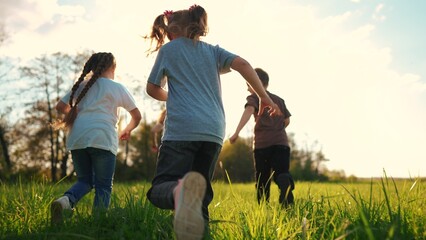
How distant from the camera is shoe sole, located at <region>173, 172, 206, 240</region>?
2.14 metres

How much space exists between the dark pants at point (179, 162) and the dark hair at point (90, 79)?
1838 millimetres

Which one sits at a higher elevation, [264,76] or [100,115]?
[264,76]

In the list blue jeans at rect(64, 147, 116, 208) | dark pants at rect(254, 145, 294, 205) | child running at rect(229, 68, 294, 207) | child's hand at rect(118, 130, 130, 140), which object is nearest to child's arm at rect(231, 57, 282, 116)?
blue jeans at rect(64, 147, 116, 208)

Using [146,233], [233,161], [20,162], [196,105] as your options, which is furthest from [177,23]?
[233,161]

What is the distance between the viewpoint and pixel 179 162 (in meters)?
3.05

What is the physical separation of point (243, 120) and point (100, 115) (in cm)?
188

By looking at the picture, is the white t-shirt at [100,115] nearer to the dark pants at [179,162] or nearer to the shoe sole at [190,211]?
→ the dark pants at [179,162]

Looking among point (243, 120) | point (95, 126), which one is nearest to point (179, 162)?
point (95, 126)

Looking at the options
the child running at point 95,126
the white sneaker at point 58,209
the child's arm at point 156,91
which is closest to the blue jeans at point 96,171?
the child running at point 95,126

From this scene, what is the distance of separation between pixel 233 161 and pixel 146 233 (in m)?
29.6

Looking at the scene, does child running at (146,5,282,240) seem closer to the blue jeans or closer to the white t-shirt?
the white t-shirt

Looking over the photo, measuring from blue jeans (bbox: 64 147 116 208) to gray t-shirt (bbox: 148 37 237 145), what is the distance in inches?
60.6

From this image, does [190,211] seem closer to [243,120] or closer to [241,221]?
[241,221]

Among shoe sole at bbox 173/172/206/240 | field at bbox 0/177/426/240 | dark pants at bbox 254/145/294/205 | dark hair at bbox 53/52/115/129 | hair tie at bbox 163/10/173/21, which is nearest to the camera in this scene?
shoe sole at bbox 173/172/206/240
